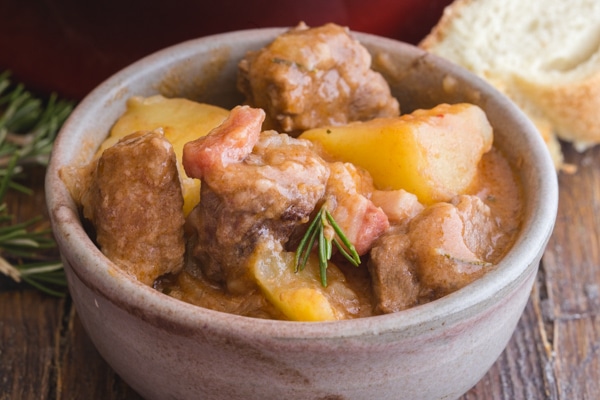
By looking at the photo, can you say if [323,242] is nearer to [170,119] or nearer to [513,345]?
[170,119]

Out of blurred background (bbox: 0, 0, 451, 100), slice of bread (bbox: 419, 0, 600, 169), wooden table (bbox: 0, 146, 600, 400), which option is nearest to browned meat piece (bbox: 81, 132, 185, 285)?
wooden table (bbox: 0, 146, 600, 400)

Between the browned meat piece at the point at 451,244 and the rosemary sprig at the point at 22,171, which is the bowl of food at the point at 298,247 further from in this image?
the rosemary sprig at the point at 22,171

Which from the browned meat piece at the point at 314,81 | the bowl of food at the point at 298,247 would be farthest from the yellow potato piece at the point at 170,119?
the browned meat piece at the point at 314,81

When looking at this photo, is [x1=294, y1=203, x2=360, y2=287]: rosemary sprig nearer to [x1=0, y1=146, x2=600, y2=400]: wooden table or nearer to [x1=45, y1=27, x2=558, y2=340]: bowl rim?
[x1=45, y1=27, x2=558, y2=340]: bowl rim

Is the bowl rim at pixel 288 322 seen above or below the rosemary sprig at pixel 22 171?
above

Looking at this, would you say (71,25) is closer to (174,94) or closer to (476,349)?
(174,94)

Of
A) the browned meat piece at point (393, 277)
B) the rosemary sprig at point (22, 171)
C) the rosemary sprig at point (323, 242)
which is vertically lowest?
the rosemary sprig at point (22, 171)

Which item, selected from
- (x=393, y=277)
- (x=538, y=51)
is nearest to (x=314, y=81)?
(x=393, y=277)
